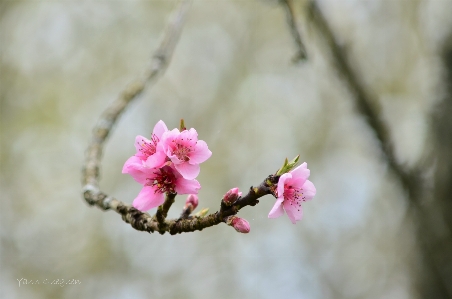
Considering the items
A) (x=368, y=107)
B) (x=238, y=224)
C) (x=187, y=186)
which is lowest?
(x=238, y=224)

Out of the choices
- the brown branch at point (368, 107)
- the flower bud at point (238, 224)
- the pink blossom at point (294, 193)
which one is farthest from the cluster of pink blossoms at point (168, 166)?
the brown branch at point (368, 107)

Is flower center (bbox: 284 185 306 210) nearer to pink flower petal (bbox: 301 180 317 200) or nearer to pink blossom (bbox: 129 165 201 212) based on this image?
pink flower petal (bbox: 301 180 317 200)

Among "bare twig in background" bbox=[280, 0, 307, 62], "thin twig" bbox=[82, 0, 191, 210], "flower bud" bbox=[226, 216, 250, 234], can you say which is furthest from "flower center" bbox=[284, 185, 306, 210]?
"bare twig in background" bbox=[280, 0, 307, 62]

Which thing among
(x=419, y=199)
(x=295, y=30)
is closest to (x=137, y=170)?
(x=295, y=30)

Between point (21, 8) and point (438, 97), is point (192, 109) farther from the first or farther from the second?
point (438, 97)

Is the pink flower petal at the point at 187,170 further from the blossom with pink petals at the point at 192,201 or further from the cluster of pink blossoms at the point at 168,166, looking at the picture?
the blossom with pink petals at the point at 192,201

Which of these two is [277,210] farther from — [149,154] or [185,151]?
[149,154]
